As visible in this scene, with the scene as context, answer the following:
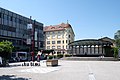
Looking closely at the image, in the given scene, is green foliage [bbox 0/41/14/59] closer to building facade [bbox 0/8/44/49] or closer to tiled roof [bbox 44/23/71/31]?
building facade [bbox 0/8/44/49]

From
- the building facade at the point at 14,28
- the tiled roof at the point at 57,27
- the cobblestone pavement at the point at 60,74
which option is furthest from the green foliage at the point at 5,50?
the tiled roof at the point at 57,27

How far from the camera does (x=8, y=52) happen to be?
102 ft

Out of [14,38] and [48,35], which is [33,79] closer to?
[14,38]

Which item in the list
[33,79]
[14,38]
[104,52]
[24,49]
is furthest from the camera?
[24,49]

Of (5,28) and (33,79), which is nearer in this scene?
(33,79)

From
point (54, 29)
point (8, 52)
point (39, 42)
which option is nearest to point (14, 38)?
point (39, 42)

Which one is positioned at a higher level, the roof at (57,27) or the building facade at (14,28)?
the roof at (57,27)

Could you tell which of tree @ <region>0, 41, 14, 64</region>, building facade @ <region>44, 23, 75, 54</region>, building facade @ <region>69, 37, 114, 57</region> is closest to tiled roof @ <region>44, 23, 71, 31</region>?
building facade @ <region>44, 23, 75, 54</region>

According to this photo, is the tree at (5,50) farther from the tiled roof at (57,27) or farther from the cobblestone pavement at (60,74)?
the tiled roof at (57,27)

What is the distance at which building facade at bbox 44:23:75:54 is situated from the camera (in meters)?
102

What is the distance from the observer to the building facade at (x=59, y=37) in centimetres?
10194

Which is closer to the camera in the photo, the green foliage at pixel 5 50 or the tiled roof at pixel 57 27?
the green foliage at pixel 5 50

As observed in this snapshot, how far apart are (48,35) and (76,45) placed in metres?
50.5

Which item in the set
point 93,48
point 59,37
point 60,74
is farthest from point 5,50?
point 59,37
